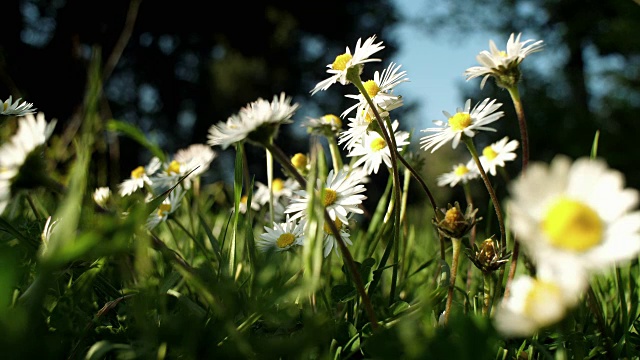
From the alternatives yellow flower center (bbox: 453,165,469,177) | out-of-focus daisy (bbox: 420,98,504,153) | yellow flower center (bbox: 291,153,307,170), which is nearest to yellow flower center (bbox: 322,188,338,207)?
out-of-focus daisy (bbox: 420,98,504,153)

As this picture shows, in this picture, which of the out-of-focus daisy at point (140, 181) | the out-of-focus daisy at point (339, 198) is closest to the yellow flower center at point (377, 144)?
the out-of-focus daisy at point (339, 198)

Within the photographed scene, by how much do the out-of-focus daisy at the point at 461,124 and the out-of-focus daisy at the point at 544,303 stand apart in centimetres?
24

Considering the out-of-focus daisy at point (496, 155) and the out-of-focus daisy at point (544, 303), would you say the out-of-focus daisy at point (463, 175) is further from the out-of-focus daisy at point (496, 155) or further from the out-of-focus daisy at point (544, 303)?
the out-of-focus daisy at point (544, 303)

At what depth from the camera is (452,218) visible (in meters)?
0.47

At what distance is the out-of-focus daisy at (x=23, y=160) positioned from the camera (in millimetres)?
363

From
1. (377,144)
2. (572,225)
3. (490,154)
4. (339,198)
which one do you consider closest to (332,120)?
(377,144)

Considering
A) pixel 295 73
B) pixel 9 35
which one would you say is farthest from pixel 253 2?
pixel 9 35

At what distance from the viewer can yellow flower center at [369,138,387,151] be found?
29.0 inches

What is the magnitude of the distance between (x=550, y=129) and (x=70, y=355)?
25.6 ft

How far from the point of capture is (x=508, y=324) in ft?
0.97

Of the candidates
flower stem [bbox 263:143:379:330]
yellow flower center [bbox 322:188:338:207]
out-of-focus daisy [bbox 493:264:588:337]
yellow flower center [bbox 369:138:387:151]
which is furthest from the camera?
yellow flower center [bbox 369:138:387:151]

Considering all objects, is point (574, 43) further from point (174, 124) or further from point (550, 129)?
point (174, 124)

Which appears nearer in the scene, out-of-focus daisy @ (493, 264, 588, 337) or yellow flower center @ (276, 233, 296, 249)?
out-of-focus daisy @ (493, 264, 588, 337)

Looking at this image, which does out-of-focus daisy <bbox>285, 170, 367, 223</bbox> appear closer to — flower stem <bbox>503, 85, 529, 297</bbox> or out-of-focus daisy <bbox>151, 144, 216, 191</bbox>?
flower stem <bbox>503, 85, 529, 297</bbox>
